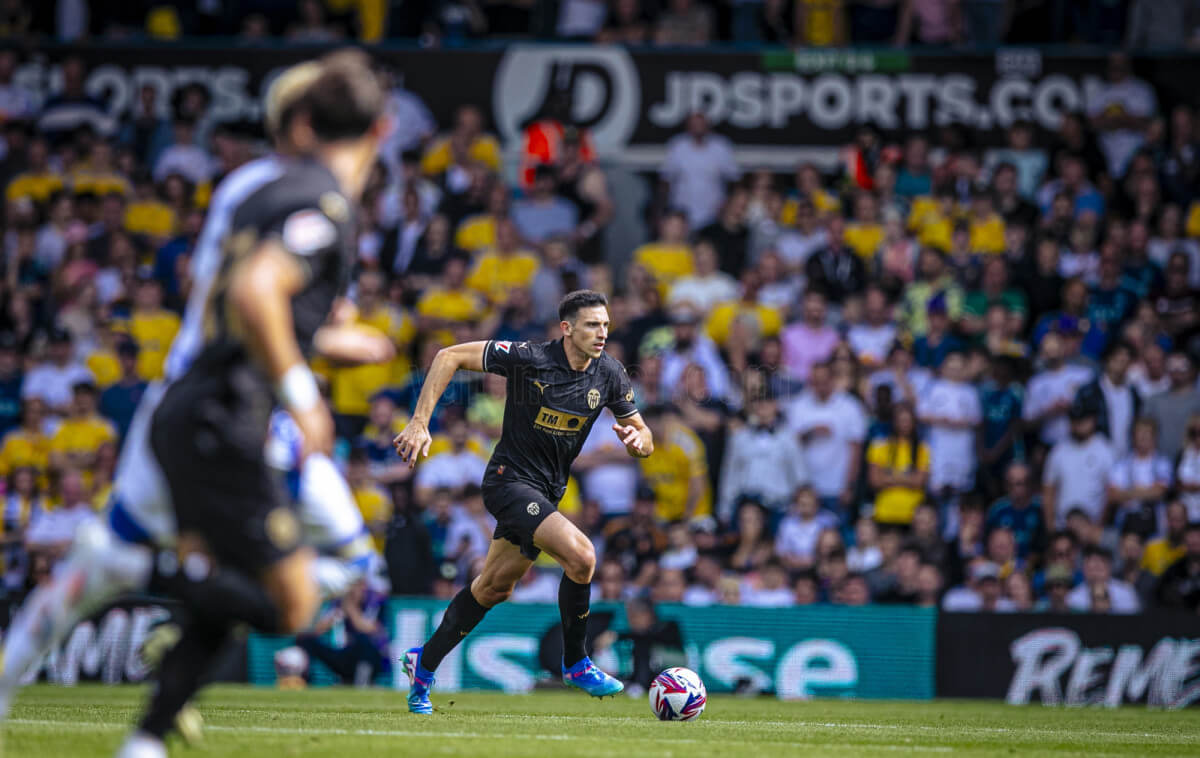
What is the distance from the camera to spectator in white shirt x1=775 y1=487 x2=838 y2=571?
1623cm

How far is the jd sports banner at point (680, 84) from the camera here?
20719 mm

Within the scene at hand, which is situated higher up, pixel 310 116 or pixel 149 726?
pixel 310 116

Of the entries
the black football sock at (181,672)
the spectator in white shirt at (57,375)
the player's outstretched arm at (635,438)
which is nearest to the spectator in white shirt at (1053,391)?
the player's outstretched arm at (635,438)

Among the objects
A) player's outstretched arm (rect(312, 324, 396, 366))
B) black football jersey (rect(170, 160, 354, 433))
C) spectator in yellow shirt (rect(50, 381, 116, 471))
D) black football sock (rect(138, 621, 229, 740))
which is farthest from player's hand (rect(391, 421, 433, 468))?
spectator in yellow shirt (rect(50, 381, 116, 471))

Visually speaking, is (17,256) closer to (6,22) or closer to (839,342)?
(6,22)

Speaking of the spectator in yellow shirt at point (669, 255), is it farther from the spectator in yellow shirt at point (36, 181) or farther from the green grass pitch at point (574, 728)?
the spectator in yellow shirt at point (36, 181)

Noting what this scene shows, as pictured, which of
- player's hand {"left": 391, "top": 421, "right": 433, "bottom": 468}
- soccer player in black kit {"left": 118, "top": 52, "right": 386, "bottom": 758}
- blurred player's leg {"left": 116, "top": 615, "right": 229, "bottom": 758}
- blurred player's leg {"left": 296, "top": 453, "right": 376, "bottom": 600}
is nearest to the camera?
soccer player in black kit {"left": 118, "top": 52, "right": 386, "bottom": 758}

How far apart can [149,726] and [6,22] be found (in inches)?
742

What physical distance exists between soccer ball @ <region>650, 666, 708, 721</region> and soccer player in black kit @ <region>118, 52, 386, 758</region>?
186 inches

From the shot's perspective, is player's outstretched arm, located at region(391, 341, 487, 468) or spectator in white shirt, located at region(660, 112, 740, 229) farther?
spectator in white shirt, located at region(660, 112, 740, 229)

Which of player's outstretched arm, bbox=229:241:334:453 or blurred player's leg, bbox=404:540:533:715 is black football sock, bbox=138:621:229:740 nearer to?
player's outstretched arm, bbox=229:241:334:453

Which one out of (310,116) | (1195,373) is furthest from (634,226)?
(310,116)

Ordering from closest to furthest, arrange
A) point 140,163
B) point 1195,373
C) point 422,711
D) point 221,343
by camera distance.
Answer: point 221,343 < point 422,711 < point 1195,373 < point 140,163

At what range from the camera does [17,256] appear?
63.2ft
